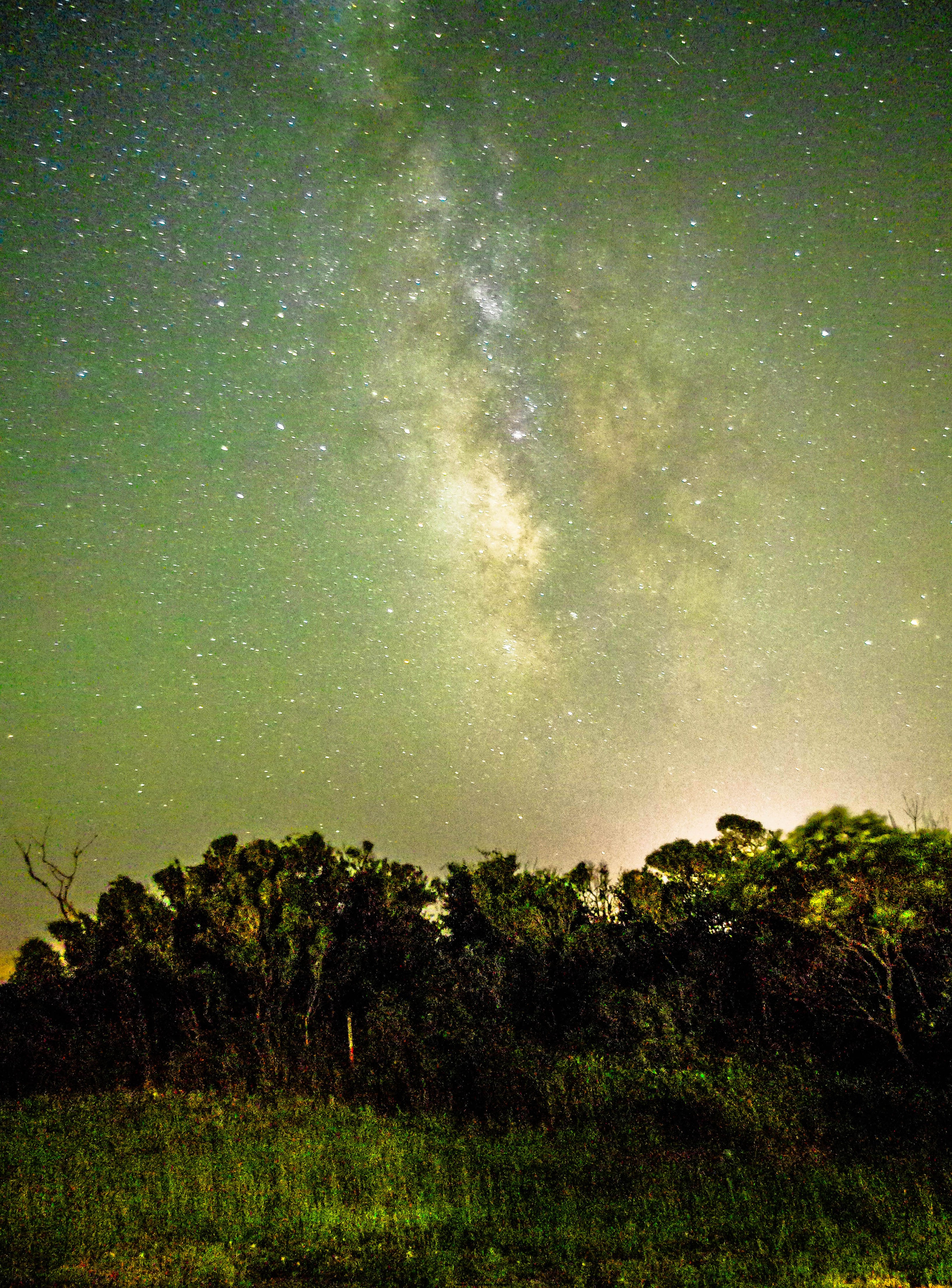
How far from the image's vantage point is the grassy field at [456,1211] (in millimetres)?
6660

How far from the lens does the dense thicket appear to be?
1482cm

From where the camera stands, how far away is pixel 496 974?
22.1 meters

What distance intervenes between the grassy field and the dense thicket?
3404mm

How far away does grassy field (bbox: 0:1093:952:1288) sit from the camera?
262 inches

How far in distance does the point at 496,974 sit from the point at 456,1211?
46.4ft

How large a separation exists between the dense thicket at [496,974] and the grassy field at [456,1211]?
11.2 feet

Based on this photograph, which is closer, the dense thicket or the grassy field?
the grassy field

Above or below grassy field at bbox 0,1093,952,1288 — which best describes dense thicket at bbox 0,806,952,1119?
above

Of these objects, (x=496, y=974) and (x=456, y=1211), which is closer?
(x=456, y=1211)

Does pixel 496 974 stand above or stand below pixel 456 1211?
above

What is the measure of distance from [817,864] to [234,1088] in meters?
13.4

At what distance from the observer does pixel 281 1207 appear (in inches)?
337

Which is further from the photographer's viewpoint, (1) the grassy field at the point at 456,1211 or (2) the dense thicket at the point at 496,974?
(2) the dense thicket at the point at 496,974

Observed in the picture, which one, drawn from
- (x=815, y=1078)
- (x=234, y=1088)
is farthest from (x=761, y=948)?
(x=234, y=1088)
